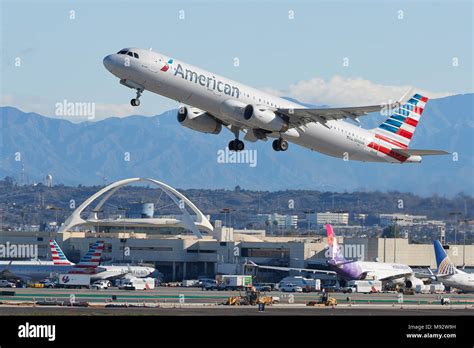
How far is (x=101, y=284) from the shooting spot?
121562 millimetres

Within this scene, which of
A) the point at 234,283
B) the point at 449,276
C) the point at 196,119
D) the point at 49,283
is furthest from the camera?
the point at 234,283

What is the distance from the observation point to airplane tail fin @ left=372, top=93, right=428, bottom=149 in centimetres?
8497

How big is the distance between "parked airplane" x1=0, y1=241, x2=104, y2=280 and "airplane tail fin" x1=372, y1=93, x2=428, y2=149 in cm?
4609

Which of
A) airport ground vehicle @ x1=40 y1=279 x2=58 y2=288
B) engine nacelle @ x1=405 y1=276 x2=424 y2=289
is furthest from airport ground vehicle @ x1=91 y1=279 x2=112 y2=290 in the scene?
engine nacelle @ x1=405 y1=276 x2=424 y2=289

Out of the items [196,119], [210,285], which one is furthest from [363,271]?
[196,119]

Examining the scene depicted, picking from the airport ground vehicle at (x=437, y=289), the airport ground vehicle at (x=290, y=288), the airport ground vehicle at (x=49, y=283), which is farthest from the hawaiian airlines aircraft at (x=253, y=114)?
the airport ground vehicle at (x=49, y=283)

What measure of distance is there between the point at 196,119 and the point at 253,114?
5.30m

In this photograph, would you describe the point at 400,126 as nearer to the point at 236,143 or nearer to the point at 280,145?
the point at 280,145

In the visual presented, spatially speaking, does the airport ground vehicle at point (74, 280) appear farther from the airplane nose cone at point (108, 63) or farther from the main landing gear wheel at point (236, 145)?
the airplane nose cone at point (108, 63)

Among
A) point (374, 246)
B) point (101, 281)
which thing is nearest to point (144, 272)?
point (101, 281)

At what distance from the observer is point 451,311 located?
3238 inches

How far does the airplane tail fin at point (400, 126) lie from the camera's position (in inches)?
3345
